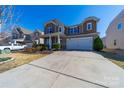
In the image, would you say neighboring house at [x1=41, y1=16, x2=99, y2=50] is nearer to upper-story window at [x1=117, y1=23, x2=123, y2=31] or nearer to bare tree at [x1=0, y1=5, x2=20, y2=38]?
upper-story window at [x1=117, y1=23, x2=123, y2=31]

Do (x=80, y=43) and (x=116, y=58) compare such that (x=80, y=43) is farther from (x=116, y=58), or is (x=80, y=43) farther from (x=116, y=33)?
(x=116, y=58)

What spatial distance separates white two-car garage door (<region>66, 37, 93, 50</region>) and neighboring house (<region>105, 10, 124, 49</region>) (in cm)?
614

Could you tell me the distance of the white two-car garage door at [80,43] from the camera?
17.6 m

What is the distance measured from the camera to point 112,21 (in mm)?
21484

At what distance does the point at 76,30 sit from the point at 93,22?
3.85m

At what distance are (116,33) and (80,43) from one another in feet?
25.7

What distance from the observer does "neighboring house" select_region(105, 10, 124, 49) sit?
18.8m

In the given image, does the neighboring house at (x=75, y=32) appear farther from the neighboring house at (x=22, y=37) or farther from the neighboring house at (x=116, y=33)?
the neighboring house at (x=22, y=37)

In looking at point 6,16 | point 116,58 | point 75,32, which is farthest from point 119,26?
point 6,16

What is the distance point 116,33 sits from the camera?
789 inches

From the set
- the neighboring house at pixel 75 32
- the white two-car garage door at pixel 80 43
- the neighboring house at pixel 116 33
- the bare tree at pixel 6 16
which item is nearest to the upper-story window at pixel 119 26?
the neighboring house at pixel 116 33

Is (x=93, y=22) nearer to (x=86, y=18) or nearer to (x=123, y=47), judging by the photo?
(x=86, y=18)

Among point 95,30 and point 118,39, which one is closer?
point 95,30
